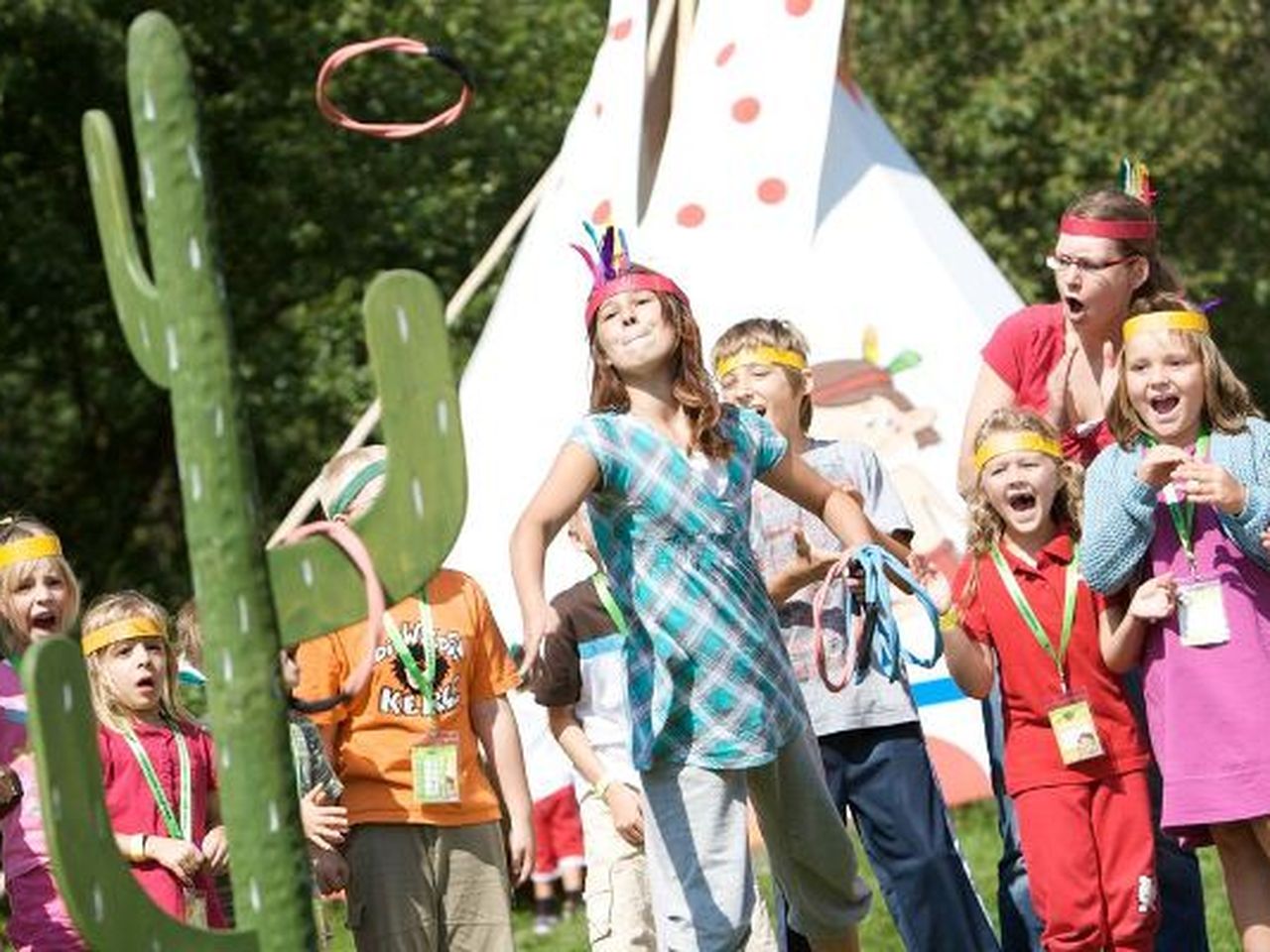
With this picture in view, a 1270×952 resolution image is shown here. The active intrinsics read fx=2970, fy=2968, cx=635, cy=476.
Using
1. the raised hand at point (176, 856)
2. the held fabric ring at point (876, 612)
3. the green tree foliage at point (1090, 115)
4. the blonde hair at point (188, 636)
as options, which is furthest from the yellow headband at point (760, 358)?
the green tree foliage at point (1090, 115)

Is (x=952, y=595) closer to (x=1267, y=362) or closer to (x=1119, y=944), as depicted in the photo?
(x=1119, y=944)

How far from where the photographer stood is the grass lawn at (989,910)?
8.13 metres

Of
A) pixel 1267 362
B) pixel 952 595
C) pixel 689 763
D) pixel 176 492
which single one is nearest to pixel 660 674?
pixel 689 763

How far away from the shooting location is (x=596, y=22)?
1889 cm

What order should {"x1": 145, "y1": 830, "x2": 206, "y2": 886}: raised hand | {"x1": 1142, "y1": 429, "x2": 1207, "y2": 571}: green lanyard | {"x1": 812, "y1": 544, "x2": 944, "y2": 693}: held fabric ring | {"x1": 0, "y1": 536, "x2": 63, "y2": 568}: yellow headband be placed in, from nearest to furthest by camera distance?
1. {"x1": 812, "y1": 544, "x2": 944, "y2": 693}: held fabric ring
2. {"x1": 1142, "y1": 429, "x2": 1207, "y2": 571}: green lanyard
3. {"x1": 145, "y1": 830, "x2": 206, "y2": 886}: raised hand
4. {"x1": 0, "y1": 536, "x2": 63, "y2": 568}: yellow headband

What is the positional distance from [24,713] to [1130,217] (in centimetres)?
259

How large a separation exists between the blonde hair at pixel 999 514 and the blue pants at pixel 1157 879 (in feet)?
1.01

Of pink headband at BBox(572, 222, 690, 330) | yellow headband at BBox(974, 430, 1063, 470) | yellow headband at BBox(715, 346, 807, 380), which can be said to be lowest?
yellow headband at BBox(974, 430, 1063, 470)

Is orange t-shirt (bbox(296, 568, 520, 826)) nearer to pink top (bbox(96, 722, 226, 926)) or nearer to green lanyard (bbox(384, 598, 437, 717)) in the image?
green lanyard (bbox(384, 598, 437, 717))

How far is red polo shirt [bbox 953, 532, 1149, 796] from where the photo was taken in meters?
6.11

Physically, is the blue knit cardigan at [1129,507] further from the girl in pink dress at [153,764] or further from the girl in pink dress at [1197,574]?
the girl in pink dress at [153,764]

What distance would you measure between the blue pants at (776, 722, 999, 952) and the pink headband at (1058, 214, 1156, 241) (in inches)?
44.7

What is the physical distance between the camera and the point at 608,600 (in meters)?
6.03

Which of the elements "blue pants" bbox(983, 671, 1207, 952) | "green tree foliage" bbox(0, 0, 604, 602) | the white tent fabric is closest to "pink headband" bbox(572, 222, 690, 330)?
"blue pants" bbox(983, 671, 1207, 952)
